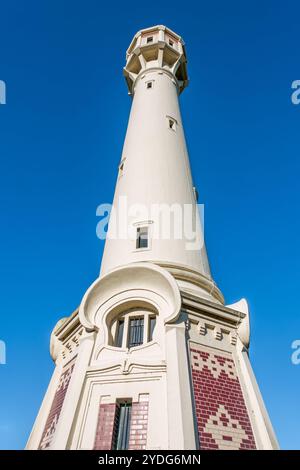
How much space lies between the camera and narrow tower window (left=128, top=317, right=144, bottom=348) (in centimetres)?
1133

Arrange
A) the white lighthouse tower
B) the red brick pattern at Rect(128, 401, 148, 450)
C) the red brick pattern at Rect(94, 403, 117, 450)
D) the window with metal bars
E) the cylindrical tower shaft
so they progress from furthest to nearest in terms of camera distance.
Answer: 1. the cylindrical tower shaft
2. the white lighthouse tower
3. the window with metal bars
4. the red brick pattern at Rect(94, 403, 117, 450)
5. the red brick pattern at Rect(128, 401, 148, 450)

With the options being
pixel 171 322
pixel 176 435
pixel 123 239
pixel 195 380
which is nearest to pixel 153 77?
pixel 123 239

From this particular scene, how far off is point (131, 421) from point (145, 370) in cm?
128

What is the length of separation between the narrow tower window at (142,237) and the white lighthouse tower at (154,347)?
1.5 inches

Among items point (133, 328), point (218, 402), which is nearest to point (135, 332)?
point (133, 328)

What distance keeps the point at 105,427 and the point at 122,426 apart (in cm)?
45

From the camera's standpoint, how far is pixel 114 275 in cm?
1214

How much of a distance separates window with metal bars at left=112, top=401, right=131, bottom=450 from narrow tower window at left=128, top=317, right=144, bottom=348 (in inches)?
71.7

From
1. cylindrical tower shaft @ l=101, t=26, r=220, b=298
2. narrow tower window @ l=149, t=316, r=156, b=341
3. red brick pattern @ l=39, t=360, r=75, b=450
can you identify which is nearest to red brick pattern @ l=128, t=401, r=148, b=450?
narrow tower window @ l=149, t=316, r=156, b=341

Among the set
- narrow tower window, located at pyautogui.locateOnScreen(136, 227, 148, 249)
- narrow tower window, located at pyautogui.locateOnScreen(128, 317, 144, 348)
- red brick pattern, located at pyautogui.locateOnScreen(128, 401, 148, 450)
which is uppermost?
narrow tower window, located at pyautogui.locateOnScreen(136, 227, 148, 249)

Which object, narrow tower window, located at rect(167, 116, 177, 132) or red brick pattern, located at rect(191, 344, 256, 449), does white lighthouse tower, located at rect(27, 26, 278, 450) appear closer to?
red brick pattern, located at rect(191, 344, 256, 449)

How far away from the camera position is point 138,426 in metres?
9.22

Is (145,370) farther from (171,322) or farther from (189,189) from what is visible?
(189,189)

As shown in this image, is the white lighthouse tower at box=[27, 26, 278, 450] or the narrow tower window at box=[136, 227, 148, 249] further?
the narrow tower window at box=[136, 227, 148, 249]
